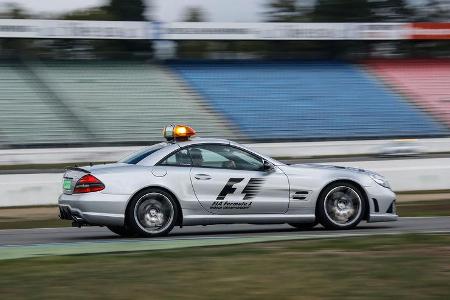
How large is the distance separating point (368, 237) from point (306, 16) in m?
50.4

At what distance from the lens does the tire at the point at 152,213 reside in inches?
478

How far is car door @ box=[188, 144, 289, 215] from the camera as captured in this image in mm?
12523

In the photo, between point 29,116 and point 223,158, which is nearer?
point 223,158

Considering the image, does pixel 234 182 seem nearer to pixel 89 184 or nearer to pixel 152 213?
pixel 152 213

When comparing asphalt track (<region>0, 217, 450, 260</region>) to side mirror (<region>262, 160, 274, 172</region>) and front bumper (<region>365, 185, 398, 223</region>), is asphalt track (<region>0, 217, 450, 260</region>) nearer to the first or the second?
front bumper (<region>365, 185, 398, 223</region>)

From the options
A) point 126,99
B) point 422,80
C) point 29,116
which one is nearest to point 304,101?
point 422,80

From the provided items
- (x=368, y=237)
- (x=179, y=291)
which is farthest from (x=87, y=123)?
(x=179, y=291)

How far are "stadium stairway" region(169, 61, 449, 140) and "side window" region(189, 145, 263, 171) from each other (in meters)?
23.1

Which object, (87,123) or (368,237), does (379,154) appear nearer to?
(87,123)

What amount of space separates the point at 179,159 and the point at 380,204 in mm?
2927

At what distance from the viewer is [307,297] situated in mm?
Result: 6883

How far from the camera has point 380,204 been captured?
13133 millimetres

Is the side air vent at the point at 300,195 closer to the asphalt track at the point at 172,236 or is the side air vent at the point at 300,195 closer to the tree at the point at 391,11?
the asphalt track at the point at 172,236

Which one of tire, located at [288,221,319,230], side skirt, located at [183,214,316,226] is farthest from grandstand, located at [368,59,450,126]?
side skirt, located at [183,214,316,226]
